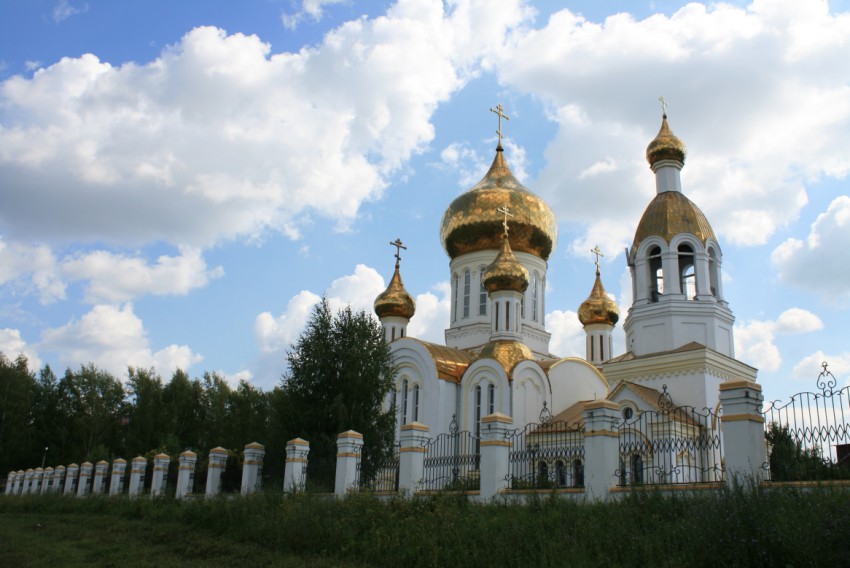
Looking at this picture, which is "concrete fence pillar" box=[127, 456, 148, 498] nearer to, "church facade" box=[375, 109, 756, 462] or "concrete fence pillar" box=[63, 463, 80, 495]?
"concrete fence pillar" box=[63, 463, 80, 495]

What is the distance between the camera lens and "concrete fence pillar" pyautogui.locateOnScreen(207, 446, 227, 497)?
15906 mm

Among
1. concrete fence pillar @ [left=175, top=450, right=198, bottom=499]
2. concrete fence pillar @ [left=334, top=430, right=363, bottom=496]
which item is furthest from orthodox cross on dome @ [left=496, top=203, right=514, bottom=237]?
concrete fence pillar @ [left=334, top=430, right=363, bottom=496]

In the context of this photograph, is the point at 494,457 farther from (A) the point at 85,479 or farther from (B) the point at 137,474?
(A) the point at 85,479

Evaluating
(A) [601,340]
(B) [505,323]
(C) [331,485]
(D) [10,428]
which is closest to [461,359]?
(B) [505,323]

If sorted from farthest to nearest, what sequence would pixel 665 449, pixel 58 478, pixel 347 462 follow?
1. pixel 58 478
2. pixel 347 462
3. pixel 665 449

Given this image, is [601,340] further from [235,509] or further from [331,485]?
[235,509]

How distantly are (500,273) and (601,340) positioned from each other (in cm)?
697

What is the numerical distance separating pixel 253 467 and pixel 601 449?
26.5 ft

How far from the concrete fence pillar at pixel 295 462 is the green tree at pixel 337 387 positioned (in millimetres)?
1144

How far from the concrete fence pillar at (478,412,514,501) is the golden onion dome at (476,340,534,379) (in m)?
9.11

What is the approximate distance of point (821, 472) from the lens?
832cm

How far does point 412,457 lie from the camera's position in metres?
→ 12.3

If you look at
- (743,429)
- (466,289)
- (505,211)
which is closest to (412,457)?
(743,429)

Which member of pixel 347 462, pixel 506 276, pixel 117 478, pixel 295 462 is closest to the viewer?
pixel 347 462
